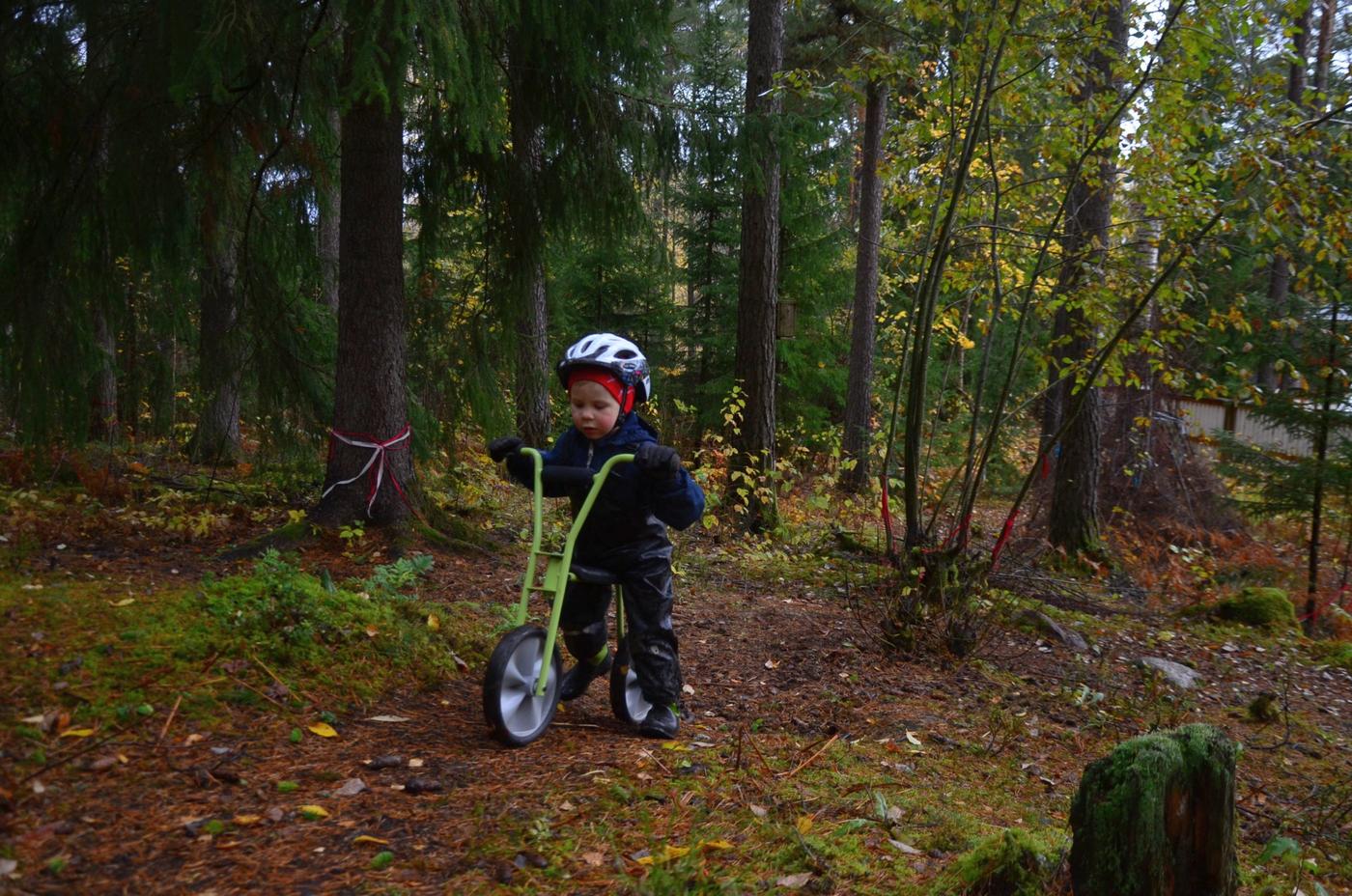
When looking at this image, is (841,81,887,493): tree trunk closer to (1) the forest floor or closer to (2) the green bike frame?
(1) the forest floor

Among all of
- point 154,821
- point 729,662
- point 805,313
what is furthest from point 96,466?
point 805,313

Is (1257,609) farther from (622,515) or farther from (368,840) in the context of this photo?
(368,840)

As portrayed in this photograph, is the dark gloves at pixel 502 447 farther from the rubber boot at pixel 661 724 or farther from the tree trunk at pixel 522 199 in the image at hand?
the tree trunk at pixel 522 199

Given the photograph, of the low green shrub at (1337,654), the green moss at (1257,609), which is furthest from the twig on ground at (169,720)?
the green moss at (1257,609)

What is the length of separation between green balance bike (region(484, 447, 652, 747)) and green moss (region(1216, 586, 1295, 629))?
8.43 metres

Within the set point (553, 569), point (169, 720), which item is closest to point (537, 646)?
point (553, 569)

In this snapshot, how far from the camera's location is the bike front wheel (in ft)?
12.2

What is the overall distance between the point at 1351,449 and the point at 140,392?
14.7m

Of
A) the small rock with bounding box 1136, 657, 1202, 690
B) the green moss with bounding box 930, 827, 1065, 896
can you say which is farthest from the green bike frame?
the small rock with bounding box 1136, 657, 1202, 690

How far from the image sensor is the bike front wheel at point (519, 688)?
12.2 feet

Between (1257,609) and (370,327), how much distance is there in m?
9.31

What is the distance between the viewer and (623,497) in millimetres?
4172

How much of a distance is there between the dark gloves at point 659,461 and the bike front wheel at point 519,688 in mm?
828

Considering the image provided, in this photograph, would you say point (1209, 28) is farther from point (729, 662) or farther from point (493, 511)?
point (493, 511)
